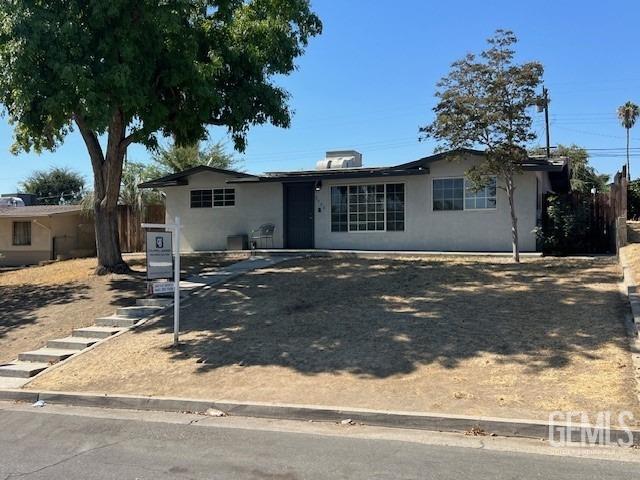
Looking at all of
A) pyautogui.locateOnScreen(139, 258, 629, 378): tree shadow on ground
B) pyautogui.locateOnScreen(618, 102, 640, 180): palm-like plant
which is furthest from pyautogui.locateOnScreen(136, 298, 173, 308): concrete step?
pyautogui.locateOnScreen(618, 102, 640, 180): palm-like plant

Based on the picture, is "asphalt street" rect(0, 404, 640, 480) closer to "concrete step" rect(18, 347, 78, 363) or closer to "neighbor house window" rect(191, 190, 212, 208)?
"concrete step" rect(18, 347, 78, 363)

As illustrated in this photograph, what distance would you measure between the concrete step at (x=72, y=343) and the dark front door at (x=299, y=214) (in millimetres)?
10257

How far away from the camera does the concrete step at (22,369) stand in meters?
9.20

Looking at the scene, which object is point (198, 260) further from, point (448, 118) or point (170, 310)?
point (448, 118)

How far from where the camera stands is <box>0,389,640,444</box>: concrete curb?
18.7 ft

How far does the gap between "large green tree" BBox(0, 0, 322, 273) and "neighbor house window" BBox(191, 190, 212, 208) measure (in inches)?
235

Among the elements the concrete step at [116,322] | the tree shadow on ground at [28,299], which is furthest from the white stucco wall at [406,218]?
the concrete step at [116,322]

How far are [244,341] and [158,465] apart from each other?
4.25 metres

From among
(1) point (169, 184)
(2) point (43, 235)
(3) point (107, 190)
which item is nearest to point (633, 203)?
(1) point (169, 184)

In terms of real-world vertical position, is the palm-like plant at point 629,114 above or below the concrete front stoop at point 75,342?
above

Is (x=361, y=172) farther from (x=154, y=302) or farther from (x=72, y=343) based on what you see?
(x=72, y=343)

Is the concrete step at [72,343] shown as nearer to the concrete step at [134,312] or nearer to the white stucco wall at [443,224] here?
the concrete step at [134,312]

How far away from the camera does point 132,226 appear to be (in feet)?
77.7

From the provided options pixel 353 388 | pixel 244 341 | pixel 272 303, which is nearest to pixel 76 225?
pixel 272 303
